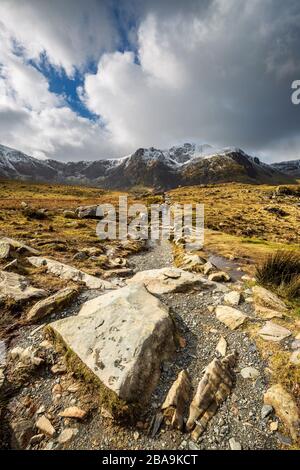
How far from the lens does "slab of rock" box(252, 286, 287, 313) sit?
28.1 ft

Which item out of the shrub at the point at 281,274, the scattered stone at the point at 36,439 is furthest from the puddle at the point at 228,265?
the scattered stone at the point at 36,439

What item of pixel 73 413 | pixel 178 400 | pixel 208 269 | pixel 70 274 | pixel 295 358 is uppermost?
pixel 70 274

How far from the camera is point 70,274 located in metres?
11.1

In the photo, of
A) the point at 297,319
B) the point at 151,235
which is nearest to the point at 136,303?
the point at 297,319

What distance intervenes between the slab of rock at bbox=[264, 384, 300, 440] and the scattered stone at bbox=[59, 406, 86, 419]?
3787mm

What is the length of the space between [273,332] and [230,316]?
4.37 feet

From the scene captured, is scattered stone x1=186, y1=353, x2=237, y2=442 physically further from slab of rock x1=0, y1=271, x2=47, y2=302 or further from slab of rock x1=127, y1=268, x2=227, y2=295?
slab of rock x1=0, y1=271, x2=47, y2=302

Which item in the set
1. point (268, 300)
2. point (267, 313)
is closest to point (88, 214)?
point (268, 300)

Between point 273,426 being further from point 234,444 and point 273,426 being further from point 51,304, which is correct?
point 51,304

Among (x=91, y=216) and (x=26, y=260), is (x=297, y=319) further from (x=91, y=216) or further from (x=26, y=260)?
(x=91, y=216)

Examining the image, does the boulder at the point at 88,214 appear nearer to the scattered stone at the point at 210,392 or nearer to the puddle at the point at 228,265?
the puddle at the point at 228,265

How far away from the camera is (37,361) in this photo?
20.1ft

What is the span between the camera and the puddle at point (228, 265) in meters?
12.4
